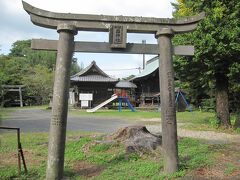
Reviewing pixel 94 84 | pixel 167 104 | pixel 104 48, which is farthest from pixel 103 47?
pixel 94 84

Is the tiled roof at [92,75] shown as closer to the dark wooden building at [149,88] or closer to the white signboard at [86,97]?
the white signboard at [86,97]

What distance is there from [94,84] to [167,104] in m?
33.1

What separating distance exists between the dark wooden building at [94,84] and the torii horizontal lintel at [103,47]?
1220 inches

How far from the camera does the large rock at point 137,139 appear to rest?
29.7 ft

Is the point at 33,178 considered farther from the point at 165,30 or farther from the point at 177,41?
the point at 177,41

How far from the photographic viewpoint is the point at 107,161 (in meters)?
8.30

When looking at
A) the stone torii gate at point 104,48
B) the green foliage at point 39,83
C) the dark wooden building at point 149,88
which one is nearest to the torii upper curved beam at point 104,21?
the stone torii gate at point 104,48

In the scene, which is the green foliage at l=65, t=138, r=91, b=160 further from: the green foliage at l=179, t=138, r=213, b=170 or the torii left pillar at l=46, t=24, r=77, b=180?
the green foliage at l=179, t=138, r=213, b=170

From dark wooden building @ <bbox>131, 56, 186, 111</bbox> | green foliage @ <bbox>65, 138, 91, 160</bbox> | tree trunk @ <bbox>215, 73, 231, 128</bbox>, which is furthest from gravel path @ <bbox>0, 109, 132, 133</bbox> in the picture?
dark wooden building @ <bbox>131, 56, 186, 111</bbox>

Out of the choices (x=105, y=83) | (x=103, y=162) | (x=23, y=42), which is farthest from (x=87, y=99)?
(x=23, y=42)

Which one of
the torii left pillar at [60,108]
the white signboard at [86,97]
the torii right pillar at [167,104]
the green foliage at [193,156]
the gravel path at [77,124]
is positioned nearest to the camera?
the torii left pillar at [60,108]

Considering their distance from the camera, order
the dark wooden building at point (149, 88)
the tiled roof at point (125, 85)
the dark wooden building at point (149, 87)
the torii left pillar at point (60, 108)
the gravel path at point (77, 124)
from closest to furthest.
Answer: the torii left pillar at point (60, 108), the gravel path at point (77, 124), the dark wooden building at point (149, 88), the dark wooden building at point (149, 87), the tiled roof at point (125, 85)

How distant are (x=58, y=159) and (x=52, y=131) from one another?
1.92 ft

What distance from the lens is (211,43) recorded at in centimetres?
1328
